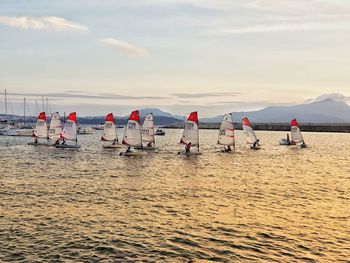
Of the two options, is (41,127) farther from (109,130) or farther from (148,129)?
(148,129)

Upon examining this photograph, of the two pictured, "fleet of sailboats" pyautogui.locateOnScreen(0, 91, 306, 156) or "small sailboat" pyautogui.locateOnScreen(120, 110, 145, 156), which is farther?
"fleet of sailboats" pyautogui.locateOnScreen(0, 91, 306, 156)

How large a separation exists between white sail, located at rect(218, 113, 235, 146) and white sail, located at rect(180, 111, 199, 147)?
34.7 ft

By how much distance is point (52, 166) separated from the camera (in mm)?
57219

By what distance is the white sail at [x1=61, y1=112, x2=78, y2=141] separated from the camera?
8750cm

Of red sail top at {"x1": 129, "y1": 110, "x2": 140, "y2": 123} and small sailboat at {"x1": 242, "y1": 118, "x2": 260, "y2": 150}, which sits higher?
red sail top at {"x1": 129, "y1": 110, "x2": 140, "y2": 123}

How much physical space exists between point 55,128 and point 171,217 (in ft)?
243

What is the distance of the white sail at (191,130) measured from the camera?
76.3 meters

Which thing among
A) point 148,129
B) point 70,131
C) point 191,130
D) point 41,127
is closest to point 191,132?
point 191,130

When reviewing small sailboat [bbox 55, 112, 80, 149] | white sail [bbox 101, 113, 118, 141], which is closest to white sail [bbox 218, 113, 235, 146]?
white sail [bbox 101, 113, 118, 141]

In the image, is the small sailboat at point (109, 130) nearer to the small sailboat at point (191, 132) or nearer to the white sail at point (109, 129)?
the white sail at point (109, 129)

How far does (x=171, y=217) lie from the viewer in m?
27.8

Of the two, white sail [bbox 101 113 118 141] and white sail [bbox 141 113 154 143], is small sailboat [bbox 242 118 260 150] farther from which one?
white sail [bbox 101 113 118 141]

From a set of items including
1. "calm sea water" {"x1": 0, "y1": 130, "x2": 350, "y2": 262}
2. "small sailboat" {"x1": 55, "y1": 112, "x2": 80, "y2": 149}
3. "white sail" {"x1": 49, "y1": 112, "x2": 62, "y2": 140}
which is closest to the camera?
"calm sea water" {"x1": 0, "y1": 130, "x2": 350, "y2": 262}

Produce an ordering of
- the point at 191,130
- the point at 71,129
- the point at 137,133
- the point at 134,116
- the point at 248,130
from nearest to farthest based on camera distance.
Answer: the point at 137,133
the point at 134,116
the point at 191,130
the point at 71,129
the point at 248,130
